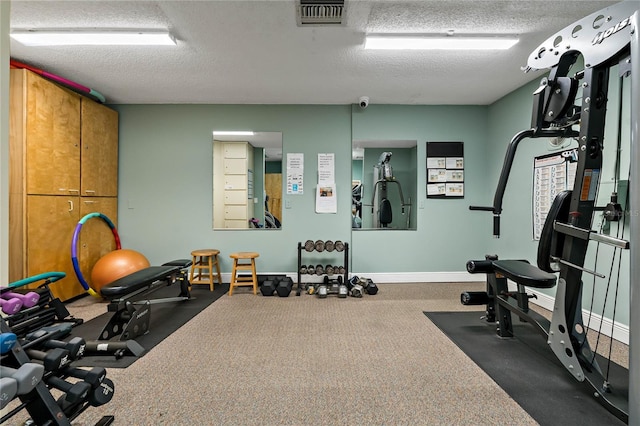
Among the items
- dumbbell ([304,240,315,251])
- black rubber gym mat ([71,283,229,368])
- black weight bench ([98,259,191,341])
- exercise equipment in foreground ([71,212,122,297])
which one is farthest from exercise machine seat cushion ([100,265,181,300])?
dumbbell ([304,240,315,251])

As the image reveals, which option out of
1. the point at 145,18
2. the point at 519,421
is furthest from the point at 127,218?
the point at 519,421

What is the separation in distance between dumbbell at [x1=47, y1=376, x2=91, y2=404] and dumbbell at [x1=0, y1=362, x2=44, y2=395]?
0.20 metres

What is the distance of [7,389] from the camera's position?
84 centimetres

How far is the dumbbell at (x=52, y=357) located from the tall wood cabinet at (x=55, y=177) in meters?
2.14

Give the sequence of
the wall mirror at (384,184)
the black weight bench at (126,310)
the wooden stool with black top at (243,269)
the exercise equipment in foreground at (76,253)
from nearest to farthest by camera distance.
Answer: the black weight bench at (126,310)
the exercise equipment in foreground at (76,253)
the wooden stool with black top at (243,269)
the wall mirror at (384,184)

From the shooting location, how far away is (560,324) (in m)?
1.64

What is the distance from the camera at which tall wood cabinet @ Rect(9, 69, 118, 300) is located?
2.57 m

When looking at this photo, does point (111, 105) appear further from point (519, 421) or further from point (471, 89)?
point (519, 421)

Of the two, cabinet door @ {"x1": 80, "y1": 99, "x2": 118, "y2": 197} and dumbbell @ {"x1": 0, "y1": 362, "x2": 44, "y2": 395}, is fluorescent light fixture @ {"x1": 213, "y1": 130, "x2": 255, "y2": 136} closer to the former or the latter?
cabinet door @ {"x1": 80, "y1": 99, "x2": 118, "y2": 197}

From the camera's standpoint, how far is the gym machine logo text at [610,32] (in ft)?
4.39

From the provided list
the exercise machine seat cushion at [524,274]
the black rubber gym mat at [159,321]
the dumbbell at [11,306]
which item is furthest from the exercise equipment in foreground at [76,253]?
the exercise machine seat cushion at [524,274]

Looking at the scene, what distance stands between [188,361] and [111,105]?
11.8 ft

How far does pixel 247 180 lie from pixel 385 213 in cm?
196

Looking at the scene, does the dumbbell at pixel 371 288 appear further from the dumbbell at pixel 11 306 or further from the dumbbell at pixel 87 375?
the dumbbell at pixel 11 306
